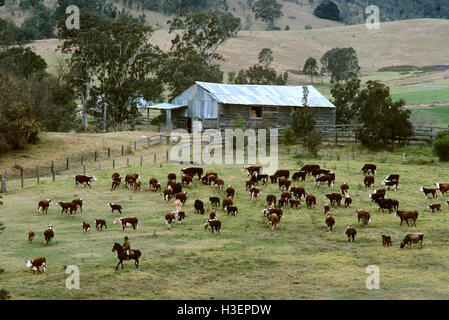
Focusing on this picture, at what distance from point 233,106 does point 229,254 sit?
4111cm

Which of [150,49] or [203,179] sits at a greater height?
[150,49]

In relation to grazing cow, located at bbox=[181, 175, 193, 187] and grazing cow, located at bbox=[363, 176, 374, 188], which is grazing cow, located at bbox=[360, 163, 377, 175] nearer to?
grazing cow, located at bbox=[363, 176, 374, 188]

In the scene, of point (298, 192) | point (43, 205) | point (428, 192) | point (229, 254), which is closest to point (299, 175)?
point (298, 192)

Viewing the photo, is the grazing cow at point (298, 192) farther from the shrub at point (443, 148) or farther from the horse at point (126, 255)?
the shrub at point (443, 148)

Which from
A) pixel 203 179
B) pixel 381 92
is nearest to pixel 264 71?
pixel 381 92

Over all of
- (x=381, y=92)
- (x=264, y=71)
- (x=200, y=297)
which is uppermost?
(x=264, y=71)

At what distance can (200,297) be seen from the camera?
14.7 meters

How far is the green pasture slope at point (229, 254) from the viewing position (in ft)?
50.3

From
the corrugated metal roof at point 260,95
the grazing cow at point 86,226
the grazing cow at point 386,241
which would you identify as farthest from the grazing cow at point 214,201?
the corrugated metal roof at point 260,95

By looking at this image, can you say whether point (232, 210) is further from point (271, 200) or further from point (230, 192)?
point (230, 192)

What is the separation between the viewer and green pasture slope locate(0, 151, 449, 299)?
15.3 meters

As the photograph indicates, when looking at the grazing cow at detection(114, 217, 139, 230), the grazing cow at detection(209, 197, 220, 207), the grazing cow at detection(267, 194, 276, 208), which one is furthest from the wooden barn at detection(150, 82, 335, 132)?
the grazing cow at detection(114, 217, 139, 230)
